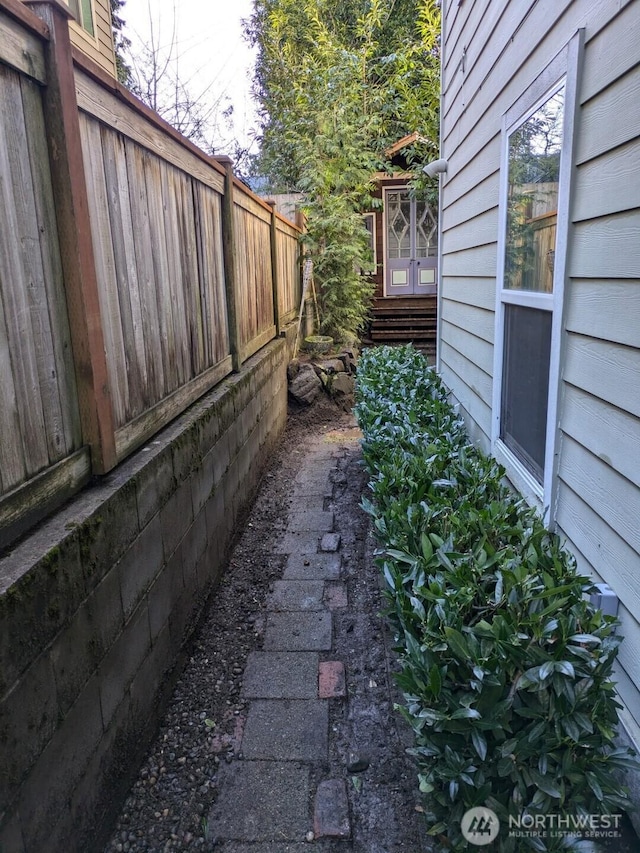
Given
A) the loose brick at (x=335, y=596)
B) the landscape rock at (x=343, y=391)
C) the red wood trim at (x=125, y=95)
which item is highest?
the red wood trim at (x=125, y=95)

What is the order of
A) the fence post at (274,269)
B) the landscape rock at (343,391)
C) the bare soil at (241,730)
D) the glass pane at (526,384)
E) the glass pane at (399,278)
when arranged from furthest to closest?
1. the glass pane at (399,278)
2. the landscape rock at (343,391)
3. the fence post at (274,269)
4. the glass pane at (526,384)
5. the bare soil at (241,730)

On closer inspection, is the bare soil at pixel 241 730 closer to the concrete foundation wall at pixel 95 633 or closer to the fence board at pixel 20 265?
the concrete foundation wall at pixel 95 633

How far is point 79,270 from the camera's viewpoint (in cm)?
169

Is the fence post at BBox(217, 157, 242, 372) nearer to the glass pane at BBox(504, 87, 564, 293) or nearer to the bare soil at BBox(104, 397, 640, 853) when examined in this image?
the bare soil at BBox(104, 397, 640, 853)

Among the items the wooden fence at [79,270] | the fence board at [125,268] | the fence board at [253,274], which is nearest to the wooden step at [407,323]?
the fence board at [253,274]

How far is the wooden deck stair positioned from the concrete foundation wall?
29.4 ft

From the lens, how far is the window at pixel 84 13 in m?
5.80

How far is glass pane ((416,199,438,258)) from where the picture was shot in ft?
38.9

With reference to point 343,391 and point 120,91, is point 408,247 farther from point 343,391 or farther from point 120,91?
point 120,91

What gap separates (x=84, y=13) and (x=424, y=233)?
7.44 metres

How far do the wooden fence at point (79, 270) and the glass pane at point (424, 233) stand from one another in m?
9.53

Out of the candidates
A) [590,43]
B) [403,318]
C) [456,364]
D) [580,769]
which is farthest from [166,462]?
[403,318]

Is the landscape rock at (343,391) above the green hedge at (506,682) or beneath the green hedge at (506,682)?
beneath

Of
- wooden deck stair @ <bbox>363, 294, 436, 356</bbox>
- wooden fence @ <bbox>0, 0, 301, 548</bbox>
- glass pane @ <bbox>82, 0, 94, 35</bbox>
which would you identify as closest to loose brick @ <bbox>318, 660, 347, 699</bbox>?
wooden fence @ <bbox>0, 0, 301, 548</bbox>
